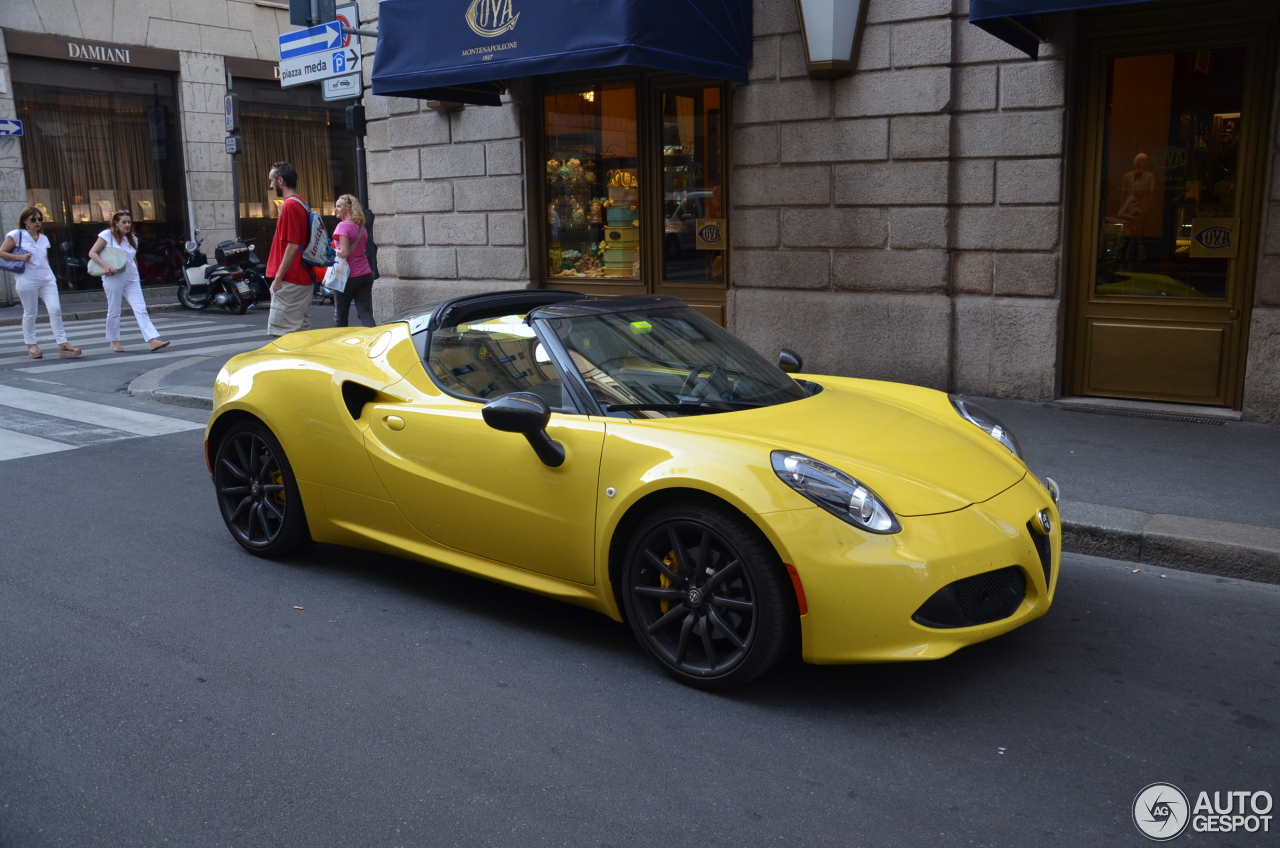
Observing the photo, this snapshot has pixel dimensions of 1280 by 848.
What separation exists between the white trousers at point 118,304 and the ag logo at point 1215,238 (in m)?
11.4

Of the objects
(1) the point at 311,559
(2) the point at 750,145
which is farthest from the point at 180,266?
(1) the point at 311,559

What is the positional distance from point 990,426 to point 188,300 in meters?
17.9

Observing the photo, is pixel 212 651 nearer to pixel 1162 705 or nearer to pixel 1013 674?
pixel 1013 674

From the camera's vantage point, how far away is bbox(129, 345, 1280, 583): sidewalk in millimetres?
5035

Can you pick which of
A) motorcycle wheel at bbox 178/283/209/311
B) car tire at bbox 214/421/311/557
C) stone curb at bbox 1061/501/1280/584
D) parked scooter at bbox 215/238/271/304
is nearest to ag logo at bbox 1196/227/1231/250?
stone curb at bbox 1061/501/1280/584

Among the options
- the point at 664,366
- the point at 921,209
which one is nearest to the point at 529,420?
the point at 664,366

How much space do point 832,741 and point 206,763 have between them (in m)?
1.87

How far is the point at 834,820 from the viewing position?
289cm

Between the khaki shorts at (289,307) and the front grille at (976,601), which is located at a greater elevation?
the khaki shorts at (289,307)

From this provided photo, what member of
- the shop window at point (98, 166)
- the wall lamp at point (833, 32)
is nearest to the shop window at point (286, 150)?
the shop window at point (98, 166)

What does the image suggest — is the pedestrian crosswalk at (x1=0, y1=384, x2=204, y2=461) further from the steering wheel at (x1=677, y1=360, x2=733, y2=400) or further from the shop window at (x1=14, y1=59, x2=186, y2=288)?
the shop window at (x1=14, y1=59, x2=186, y2=288)

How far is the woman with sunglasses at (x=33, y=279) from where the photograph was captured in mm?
13016

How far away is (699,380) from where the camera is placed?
4.33 meters

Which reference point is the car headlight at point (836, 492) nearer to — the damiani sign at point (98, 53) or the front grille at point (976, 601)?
the front grille at point (976, 601)
